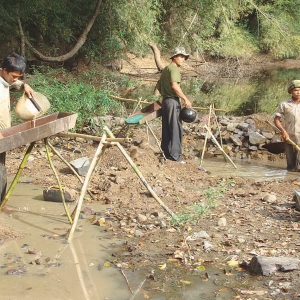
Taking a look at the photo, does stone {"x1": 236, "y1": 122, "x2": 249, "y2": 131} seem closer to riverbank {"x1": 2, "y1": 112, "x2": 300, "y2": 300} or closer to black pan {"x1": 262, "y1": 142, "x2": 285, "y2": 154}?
black pan {"x1": 262, "y1": 142, "x2": 285, "y2": 154}

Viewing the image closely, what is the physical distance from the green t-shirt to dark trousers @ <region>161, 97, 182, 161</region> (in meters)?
0.12

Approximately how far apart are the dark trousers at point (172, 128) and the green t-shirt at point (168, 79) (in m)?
0.12


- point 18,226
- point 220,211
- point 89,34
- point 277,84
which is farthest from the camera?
point 277,84

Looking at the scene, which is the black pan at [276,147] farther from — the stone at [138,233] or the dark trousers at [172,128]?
the stone at [138,233]

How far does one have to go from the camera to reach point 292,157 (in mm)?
9125

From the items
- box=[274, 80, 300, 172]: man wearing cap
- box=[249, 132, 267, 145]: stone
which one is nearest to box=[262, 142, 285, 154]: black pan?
box=[249, 132, 267, 145]: stone

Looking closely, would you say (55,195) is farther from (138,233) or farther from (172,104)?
(172,104)

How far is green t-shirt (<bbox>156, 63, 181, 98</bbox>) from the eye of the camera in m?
8.41

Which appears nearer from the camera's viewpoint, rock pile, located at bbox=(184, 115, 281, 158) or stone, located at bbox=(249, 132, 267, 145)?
rock pile, located at bbox=(184, 115, 281, 158)

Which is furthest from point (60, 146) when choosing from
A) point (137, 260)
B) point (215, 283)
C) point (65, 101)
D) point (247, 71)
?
point (247, 71)

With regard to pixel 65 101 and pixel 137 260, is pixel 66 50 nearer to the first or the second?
pixel 65 101

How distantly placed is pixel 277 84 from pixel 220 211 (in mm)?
18262

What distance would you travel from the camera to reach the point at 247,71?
93.8 feet

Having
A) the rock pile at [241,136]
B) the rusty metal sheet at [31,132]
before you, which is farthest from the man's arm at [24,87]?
the rock pile at [241,136]
